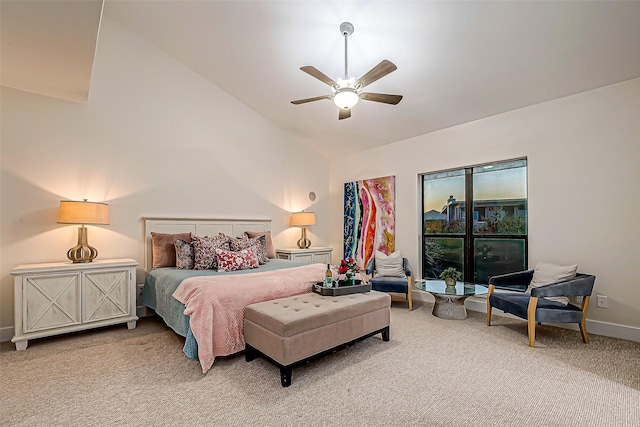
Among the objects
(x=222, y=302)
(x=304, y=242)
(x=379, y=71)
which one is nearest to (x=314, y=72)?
(x=379, y=71)

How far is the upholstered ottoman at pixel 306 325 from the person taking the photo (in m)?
2.38

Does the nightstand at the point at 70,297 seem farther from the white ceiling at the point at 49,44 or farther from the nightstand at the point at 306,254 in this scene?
the nightstand at the point at 306,254

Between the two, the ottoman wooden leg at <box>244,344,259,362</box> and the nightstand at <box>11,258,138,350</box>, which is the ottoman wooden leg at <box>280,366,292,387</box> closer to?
the ottoman wooden leg at <box>244,344,259,362</box>

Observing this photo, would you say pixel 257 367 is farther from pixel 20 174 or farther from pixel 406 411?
pixel 20 174

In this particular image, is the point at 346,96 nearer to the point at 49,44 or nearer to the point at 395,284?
the point at 49,44

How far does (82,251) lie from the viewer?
11.9ft

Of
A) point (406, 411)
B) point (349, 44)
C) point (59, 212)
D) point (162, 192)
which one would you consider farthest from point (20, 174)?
point (406, 411)

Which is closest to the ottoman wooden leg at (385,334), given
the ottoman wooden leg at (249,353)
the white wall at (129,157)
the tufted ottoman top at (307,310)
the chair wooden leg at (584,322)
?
the tufted ottoman top at (307,310)

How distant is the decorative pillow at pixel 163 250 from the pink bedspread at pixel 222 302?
1.19 m

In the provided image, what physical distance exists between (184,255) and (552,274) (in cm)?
443

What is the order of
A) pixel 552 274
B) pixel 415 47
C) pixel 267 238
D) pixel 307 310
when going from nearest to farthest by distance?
1. pixel 307 310
2. pixel 415 47
3. pixel 552 274
4. pixel 267 238

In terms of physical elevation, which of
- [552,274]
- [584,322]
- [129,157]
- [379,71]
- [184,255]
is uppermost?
[379,71]

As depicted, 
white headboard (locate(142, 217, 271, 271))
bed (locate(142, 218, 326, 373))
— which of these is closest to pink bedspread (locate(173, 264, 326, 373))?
bed (locate(142, 218, 326, 373))

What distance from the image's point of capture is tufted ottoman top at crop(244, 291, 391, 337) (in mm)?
2423
